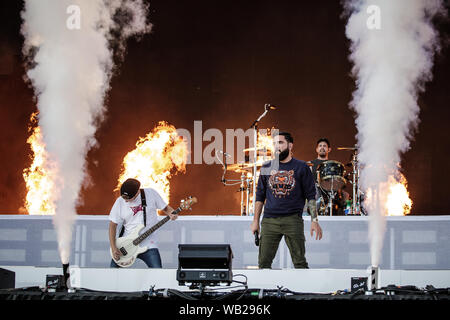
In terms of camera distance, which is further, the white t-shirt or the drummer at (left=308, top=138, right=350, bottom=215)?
the drummer at (left=308, top=138, right=350, bottom=215)

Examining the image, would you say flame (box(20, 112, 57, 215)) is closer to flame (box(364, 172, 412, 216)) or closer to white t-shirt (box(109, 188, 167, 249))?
white t-shirt (box(109, 188, 167, 249))

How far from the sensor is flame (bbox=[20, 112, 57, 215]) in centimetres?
1287

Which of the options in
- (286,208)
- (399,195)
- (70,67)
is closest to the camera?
(286,208)

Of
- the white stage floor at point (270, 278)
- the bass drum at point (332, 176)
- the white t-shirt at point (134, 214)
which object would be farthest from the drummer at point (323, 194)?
the white stage floor at point (270, 278)

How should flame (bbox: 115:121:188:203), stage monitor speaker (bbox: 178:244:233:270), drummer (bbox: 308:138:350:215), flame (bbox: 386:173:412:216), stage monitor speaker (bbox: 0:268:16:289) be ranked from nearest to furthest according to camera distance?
stage monitor speaker (bbox: 178:244:233:270)
stage monitor speaker (bbox: 0:268:16:289)
drummer (bbox: 308:138:350:215)
flame (bbox: 386:173:412:216)
flame (bbox: 115:121:188:203)

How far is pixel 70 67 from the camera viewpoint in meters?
8.95

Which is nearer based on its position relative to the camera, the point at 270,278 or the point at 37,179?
the point at 270,278

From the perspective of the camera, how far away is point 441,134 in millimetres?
12180

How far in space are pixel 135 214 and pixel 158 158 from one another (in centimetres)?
695

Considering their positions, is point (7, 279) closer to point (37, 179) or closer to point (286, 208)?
point (286, 208)

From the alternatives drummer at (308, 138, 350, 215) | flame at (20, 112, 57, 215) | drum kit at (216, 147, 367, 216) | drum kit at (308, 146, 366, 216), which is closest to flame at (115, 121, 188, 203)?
flame at (20, 112, 57, 215)

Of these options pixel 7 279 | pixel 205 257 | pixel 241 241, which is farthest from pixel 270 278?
pixel 241 241

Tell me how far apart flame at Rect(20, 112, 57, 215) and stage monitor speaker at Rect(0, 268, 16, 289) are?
8.73 m

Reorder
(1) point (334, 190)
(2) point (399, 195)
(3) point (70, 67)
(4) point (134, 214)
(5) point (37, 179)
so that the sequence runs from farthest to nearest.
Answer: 1. (5) point (37, 179)
2. (2) point (399, 195)
3. (1) point (334, 190)
4. (3) point (70, 67)
5. (4) point (134, 214)
